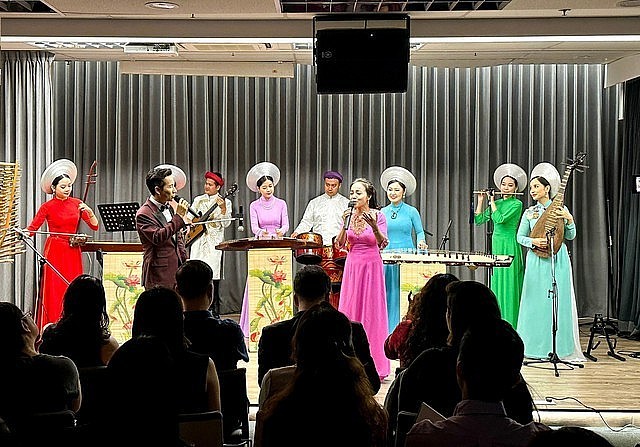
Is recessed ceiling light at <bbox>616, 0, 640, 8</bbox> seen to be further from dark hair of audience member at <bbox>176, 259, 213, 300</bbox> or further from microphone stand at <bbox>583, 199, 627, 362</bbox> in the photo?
dark hair of audience member at <bbox>176, 259, 213, 300</bbox>

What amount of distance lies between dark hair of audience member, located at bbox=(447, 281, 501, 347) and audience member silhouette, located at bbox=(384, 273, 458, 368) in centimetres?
38

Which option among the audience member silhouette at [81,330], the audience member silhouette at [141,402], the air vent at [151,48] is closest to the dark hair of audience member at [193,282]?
the audience member silhouette at [81,330]

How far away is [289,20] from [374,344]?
8.71 feet

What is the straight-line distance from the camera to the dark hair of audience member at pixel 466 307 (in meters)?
3.14

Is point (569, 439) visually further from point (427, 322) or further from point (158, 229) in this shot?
point (158, 229)

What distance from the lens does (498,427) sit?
7.77ft

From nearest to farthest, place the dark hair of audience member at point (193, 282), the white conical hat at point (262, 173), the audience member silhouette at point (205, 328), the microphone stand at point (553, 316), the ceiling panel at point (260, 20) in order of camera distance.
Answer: the audience member silhouette at point (205, 328)
the dark hair of audience member at point (193, 282)
the ceiling panel at point (260, 20)
the microphone stand at point (553, 316)
the white conical hat at point (262, 173)

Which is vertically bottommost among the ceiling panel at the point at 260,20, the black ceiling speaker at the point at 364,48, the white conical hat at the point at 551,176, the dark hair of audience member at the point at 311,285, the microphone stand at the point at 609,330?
the microphone stand at the point at 609,330

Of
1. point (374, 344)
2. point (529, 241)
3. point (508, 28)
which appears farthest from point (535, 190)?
point (374, 344)

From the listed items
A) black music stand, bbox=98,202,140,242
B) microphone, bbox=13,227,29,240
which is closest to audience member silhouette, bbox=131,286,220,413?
microphone, bbox=13,227,29,240

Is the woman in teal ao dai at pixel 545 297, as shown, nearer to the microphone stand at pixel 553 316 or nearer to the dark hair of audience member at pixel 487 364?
the microphone stand at pixel 553 316

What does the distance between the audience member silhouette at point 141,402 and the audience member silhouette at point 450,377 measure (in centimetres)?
104

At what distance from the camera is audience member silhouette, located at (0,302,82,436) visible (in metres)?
2.91

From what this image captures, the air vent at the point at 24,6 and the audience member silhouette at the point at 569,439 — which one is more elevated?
the air vent at the point at 24,6
